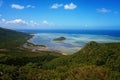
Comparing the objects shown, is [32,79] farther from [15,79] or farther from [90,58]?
[90,58]

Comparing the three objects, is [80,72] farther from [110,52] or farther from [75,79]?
[110,52]

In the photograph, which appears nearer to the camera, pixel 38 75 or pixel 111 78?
pixel 111 78

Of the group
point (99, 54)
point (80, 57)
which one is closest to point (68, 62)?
point (80, 57)

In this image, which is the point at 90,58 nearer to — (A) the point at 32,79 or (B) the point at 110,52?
(B) the point at 110,52

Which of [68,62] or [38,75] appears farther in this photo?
[68,62]

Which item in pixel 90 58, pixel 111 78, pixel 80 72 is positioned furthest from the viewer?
pixel 90 58

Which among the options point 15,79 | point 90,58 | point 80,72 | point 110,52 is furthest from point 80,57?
point 15,79

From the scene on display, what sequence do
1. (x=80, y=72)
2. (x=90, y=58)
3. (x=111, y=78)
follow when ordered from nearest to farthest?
(x=111, y=78), (x=80, y=72), (x=90, y=58)
